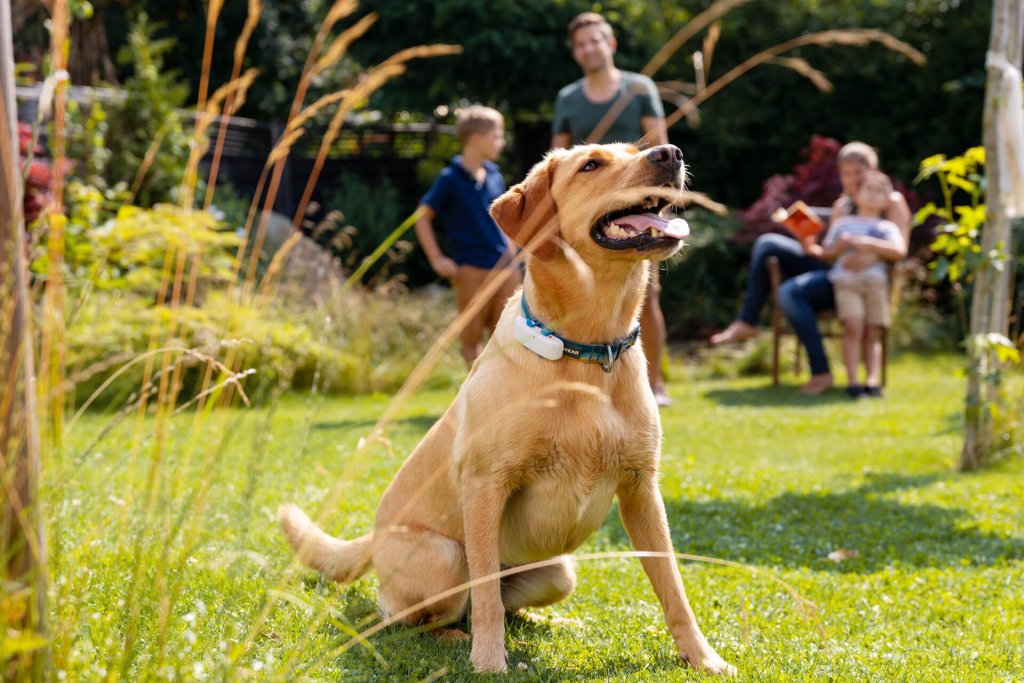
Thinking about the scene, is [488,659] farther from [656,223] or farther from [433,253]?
[433,253]

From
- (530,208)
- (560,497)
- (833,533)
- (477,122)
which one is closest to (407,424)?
(477,122)

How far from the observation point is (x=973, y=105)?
1402 centimetres

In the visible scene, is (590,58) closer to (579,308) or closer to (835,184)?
(579,308)

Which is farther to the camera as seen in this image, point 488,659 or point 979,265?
point 979,265

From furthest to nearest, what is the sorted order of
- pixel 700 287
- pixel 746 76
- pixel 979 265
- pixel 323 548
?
pixel 746 76 < pixel 700 287 < pixel 979 265 < pixel 323 548

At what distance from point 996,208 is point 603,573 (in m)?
3.27

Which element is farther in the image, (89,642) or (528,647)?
(528,647)

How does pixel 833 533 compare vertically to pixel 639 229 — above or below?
below

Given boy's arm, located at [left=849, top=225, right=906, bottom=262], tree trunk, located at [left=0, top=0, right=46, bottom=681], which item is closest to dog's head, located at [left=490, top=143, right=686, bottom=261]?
tree trunk, located at [left=0, top=0, right=46, bottom=681]

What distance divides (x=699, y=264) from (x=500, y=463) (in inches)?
442

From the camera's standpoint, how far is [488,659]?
105 inches

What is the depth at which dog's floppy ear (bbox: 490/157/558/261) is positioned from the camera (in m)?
2.97

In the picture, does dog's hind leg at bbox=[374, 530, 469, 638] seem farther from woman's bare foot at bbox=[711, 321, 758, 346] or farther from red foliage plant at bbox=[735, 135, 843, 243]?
red foliage plant at bbox=[735, 135, 843, 243]

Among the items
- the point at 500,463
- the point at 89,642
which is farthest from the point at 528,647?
the point at 89,642
